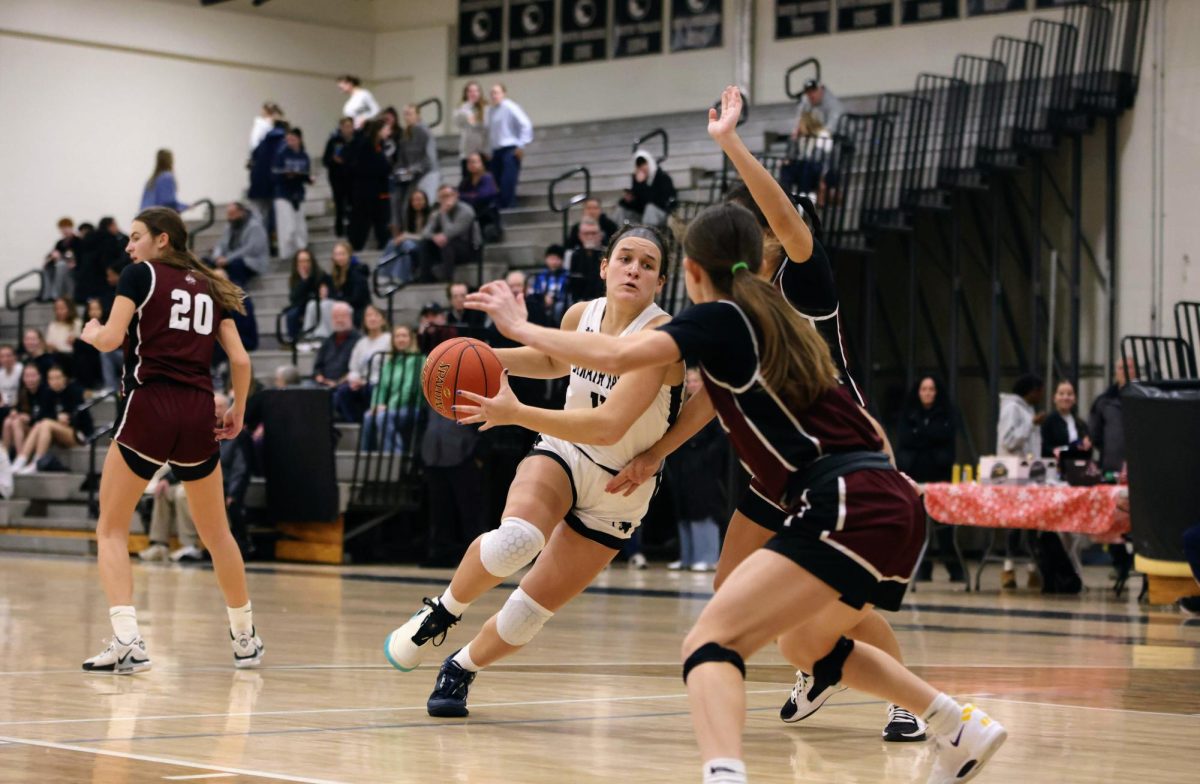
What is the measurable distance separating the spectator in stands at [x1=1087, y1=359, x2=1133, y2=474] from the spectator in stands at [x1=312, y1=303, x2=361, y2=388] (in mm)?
6865

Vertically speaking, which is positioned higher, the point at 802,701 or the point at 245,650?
the point at 802,701

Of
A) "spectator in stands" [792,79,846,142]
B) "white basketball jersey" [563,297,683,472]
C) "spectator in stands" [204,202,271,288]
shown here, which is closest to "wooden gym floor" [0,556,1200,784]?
"white basketball jersey" [563,297,683,472]

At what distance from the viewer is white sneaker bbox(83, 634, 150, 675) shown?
652 cm

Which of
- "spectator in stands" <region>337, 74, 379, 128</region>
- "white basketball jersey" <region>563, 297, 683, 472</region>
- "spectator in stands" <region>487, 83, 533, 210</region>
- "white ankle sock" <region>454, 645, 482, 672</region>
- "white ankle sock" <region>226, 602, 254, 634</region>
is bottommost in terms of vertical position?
"white ankle sock" <region>226, 602, 254, 634</region>

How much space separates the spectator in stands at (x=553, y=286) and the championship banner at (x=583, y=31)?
8299 mm

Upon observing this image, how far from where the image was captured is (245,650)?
22.4 ft

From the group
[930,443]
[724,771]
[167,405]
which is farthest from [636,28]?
[724,771]

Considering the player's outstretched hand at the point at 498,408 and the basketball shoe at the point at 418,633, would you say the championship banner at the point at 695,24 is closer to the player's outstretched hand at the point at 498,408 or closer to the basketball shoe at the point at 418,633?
the basketball shoe at the point at 418,633

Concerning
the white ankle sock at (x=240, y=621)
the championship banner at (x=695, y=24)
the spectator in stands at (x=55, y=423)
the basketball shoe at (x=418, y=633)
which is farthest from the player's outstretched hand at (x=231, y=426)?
the championship banner at (x=695, y=24)

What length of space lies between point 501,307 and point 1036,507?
29.8ft

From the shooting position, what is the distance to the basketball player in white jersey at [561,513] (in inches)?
212

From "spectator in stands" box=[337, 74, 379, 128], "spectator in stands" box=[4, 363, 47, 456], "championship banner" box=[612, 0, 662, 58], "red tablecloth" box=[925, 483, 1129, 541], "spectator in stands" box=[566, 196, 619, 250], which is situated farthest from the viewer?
"championship banner" box=[612, 0, 662, 58]

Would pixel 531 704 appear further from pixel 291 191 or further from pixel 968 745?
pixel 291 191

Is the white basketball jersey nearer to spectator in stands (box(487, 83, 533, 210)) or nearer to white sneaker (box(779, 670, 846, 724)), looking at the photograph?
white sneaker (box(779, 670, 846, 724))
